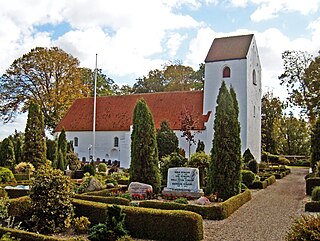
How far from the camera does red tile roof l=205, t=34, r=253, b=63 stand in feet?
103

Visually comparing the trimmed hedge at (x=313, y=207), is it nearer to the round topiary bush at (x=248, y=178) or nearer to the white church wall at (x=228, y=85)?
the round topiary bush at (x=248, y=178)

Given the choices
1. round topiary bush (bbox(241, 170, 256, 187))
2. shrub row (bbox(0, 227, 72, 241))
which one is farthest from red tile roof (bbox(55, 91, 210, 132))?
shrub row (bbox(0, 227, 72, 241))

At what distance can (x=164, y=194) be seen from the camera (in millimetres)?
14594

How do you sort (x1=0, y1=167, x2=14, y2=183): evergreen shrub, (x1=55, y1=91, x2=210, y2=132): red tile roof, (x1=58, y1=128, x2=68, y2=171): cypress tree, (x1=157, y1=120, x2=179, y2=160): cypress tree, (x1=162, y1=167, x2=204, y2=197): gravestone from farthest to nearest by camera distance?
1. (x1=55, y1=91, x2=210, y2=132): red tile roof
2. (x1=157, y1=120, x2=179, y2=160): cypress tree
3. (x1=58, y1=128, x2=68, y2=171): cypress tree
4. (x1=0, y1=167, x2=14, y2=183): evergreen shrub
5. (x1=162, y1=167, x2=204, y2=197): gravestone

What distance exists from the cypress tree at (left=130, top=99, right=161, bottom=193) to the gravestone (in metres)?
0.61

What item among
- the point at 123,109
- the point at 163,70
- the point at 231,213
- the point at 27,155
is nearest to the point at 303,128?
the point at 163,70

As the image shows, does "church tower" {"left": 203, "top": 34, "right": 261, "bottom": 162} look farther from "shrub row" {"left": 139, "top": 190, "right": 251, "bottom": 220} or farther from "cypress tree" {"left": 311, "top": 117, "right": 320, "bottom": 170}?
"shrub row" {"left": 139, "top": 190, "right": 251, "bottom": 220}

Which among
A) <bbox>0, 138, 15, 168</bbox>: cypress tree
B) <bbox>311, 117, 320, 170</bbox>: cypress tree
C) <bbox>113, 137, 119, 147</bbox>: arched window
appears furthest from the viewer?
<bbox>113, 137, 119, 147</bbox>: arched window

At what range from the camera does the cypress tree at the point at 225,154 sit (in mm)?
13773

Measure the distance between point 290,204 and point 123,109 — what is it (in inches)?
976

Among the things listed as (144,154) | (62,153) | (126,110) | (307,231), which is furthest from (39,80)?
(307,231)

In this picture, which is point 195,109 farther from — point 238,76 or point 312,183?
point 312,183

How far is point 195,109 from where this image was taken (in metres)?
33.6

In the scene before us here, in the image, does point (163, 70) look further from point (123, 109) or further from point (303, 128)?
point (303, 128)
